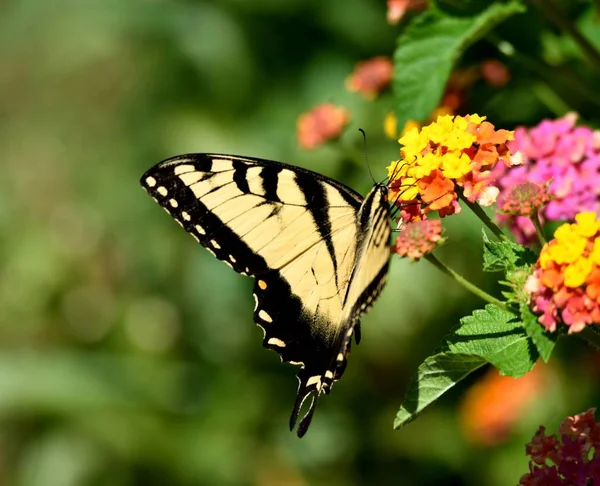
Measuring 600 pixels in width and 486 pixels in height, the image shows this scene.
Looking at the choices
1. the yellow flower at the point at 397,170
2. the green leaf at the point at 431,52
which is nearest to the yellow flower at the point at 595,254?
the yellow flower at the point at 397,170

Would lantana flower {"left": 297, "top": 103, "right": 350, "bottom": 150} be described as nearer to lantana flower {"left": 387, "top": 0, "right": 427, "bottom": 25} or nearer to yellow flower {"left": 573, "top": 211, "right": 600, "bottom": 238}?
lantana flower {"left": 387, "top": 0, "right": 427, "bottom": 25}

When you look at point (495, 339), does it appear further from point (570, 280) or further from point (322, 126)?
point (322, 126)

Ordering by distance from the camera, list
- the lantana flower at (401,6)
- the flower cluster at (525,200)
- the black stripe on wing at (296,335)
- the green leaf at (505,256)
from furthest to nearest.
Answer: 1. the lantana flower at (401,6)
2. the black stripe on wing at (296,335)
3. the flower cluster at (525,200)
4. the green leaf at (505,256)

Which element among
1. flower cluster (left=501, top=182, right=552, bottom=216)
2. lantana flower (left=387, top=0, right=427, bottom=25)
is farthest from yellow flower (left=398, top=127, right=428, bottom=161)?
lantana flower (left=387, top=0, right=427, bottom=25)

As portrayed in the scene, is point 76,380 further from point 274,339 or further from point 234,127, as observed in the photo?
point 274,339

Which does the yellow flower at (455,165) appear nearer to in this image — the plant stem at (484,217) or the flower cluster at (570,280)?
the plant stem at (484,217)

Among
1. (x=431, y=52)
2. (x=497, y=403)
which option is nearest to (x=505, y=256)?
(x=431, y=52)
